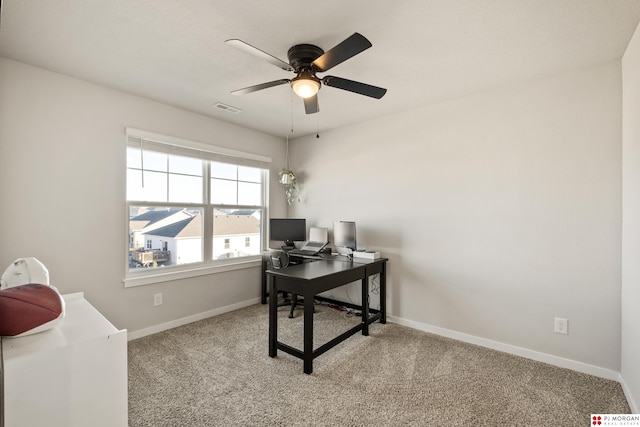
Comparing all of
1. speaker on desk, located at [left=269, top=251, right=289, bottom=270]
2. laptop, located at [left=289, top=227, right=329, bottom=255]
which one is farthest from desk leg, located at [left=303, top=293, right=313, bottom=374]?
laptop, located at [left=289, top=227, right=329, bottom=255]

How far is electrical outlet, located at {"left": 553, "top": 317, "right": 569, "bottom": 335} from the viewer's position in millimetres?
2525

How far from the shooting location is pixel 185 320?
3.44 metres

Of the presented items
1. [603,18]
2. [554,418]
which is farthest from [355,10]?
[554,418]

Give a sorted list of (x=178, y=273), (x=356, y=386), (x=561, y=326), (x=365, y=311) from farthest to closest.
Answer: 1. (x=178, y=273)
2. (x=365, y=311)
3. (x=561, y=326)
4. (x=356, y=386)

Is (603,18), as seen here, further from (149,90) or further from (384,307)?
(149,90)

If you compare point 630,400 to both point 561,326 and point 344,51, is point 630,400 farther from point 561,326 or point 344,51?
point 344,51

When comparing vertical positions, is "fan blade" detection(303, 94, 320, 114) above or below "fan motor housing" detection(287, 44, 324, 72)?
below

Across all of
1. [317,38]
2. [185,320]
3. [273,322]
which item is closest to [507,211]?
[317,38]

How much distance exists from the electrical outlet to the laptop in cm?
253

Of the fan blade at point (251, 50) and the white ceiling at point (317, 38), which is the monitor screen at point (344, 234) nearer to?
the white ceiling at point (317, 38)

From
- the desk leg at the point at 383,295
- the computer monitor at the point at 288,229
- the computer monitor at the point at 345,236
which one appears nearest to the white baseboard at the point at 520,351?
the desk leg at the point at 383,295

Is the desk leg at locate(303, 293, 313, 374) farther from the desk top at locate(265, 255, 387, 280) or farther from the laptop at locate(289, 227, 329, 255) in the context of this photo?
the laptop at locate(289, 227, 329, 255)

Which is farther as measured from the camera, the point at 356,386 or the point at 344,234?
the point at 344,234

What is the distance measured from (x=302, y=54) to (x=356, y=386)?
250 centimetres
